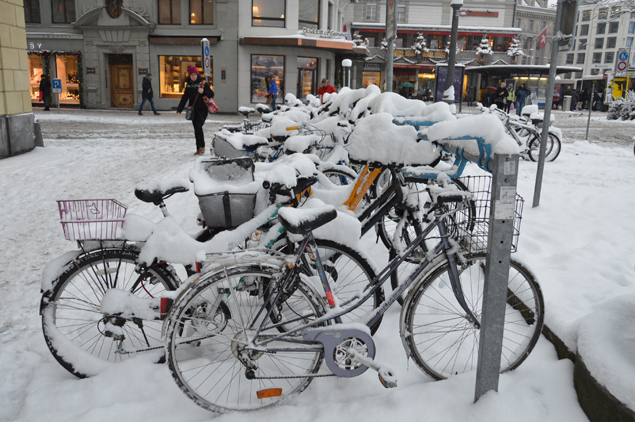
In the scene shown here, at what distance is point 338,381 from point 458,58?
44182 millimetres

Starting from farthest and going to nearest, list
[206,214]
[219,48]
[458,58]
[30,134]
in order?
[458,58]
[219,48]
[30,134]
[206,214]

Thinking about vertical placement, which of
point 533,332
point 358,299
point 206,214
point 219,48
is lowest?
point 533,332

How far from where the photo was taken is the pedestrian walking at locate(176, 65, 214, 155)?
35.1ft

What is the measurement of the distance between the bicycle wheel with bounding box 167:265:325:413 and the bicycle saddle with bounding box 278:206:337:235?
0.78ft

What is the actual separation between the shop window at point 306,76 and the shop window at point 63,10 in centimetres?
1251

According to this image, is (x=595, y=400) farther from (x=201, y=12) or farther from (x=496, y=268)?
(x=201, y=12)

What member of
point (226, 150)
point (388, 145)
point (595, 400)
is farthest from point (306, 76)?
point (595, 400)

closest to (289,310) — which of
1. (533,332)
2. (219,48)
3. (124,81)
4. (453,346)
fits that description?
(453,346)

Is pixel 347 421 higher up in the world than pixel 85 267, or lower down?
lower down

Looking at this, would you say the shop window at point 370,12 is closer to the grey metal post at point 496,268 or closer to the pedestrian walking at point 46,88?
the pedestrian walking at point 46,88

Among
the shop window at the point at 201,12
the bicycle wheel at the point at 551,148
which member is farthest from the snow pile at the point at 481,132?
the shop window at the point at 201,12

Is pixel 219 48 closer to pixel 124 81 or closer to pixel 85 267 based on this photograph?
pixel 124 81

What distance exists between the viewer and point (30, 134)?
10.8 metres

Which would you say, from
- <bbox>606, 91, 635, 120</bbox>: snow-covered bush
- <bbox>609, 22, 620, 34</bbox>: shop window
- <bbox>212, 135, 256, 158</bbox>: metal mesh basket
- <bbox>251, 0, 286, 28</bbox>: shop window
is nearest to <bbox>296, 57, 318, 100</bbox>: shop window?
<bbox>251, 0, 286, 28</bbox>: shop window
